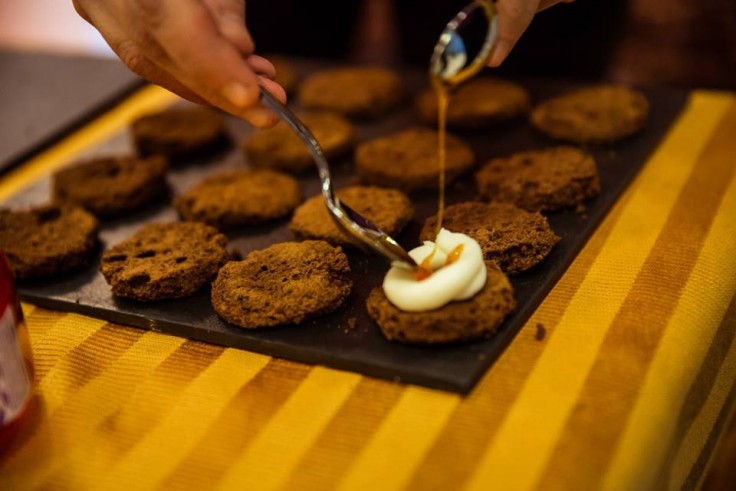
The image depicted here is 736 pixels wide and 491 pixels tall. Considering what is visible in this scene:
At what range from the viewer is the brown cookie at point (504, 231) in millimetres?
1385

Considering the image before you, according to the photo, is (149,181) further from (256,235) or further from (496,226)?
(496,226)

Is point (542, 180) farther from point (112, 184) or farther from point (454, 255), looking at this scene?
point (112, 184)

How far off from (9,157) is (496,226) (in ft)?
4.48

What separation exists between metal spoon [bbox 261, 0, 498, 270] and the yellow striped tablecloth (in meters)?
0.23

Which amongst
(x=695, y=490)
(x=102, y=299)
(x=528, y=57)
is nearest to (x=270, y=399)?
(x=102, y=299)

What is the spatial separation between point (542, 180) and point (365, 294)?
0.47 metres

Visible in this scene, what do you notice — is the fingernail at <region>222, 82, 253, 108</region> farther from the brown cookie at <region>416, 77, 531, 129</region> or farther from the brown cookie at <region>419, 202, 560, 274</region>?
the brown cookie at <region>416, 77, 531, 129</region>

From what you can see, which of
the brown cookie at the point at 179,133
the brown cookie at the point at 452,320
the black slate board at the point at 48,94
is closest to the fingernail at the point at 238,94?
the brown cookie at the point at 452,320

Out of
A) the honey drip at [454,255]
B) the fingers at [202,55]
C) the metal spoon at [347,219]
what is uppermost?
the fingers at [202,55]

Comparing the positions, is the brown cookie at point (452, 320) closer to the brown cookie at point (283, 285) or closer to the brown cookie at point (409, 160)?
the brown cookie at point (283, 285)

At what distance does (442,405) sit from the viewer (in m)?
1.15

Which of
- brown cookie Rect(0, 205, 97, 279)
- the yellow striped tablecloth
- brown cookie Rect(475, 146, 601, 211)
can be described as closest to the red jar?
the yellow striped tablecloth

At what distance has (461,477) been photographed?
1036mm

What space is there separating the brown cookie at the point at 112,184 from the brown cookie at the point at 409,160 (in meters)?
0.48
